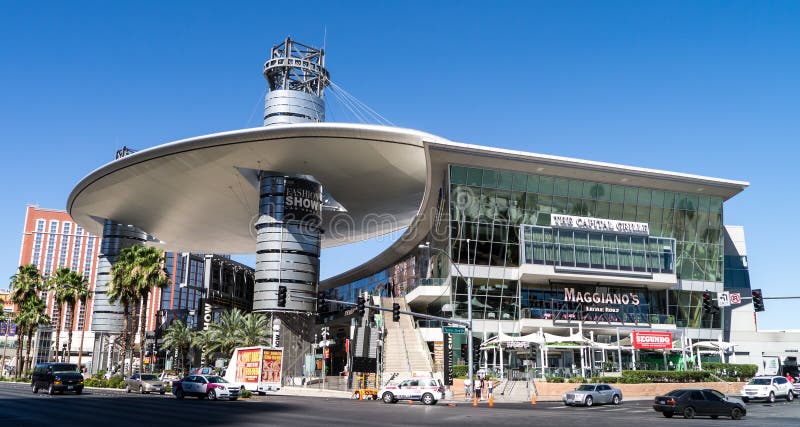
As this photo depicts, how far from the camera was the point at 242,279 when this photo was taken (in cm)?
11069

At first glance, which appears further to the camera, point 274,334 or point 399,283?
point 399,283

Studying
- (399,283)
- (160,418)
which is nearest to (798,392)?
(160,418)

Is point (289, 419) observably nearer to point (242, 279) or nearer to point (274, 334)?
point (274, 334)

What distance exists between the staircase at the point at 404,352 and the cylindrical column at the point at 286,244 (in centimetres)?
1031

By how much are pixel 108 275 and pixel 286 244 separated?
3508cm

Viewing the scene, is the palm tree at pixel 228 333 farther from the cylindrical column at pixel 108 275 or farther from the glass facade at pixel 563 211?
the glass facade at pixel 563 211

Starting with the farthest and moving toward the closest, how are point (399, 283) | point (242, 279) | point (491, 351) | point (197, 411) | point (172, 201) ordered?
point (242, 279) → point (399, 283) → point (172, 201) → point (491, 351) → point (197, 411)

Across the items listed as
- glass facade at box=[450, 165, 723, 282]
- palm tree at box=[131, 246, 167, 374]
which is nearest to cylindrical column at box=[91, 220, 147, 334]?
palm tree at box=[131, 246, 167, 374]

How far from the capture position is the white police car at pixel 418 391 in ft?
128

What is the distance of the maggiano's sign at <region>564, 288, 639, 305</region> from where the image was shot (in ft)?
214

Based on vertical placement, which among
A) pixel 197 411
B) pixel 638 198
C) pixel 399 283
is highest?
pixel 638 198

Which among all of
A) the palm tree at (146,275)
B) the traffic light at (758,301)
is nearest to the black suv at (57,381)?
the palm tree at (146,275)

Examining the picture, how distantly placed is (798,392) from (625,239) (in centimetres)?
2418

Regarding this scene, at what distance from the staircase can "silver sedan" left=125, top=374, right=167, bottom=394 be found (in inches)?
695
